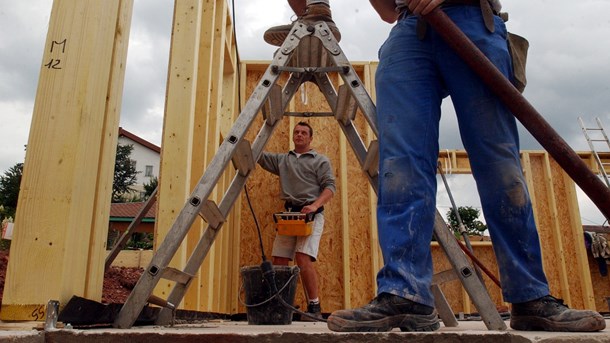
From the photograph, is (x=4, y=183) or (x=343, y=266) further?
(x=4, y=183)

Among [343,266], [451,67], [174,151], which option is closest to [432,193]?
[451,67]

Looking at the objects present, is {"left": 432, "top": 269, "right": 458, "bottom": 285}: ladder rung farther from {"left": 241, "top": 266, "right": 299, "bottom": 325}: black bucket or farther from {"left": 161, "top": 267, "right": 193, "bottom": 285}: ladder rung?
{"left": 161, "top": 267, "right": 193, "bottom": 285}: ladder rung

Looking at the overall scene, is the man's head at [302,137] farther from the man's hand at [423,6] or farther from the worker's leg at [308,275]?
the man's hand at [423,6]

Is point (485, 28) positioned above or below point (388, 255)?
above

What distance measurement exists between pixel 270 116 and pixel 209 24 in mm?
1776

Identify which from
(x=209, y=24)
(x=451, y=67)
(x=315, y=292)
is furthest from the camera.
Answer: (x=315, y=292)

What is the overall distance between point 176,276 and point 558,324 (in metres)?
1.33

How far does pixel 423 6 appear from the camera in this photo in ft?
5.39

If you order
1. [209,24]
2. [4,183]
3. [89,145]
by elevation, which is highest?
[4,183]

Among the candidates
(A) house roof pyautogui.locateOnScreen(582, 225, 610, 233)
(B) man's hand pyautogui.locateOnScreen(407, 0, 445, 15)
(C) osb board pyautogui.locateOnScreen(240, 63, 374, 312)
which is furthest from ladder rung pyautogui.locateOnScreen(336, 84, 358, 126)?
(A) house roof pyautogui.locateOnScreen(582, 225, 610, 233)

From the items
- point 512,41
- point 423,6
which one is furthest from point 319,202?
point 423,6

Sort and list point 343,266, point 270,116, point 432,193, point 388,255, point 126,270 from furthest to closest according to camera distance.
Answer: point 343,266
point 126,270
point 270,116
point 432,193
point 388,255

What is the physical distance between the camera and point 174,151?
9.70ft

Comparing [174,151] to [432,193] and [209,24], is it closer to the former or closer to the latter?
[209,24]
